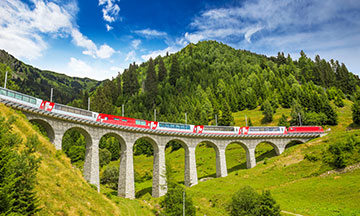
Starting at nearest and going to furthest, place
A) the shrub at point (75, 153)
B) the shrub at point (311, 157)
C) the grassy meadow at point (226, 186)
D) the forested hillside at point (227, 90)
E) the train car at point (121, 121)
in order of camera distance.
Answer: the grassy meadow at point (226, 186), the train car at point (121, 121), the shrub at point (311, 157), the shrub at point (75, 153), the forested hillside at point (227, 90)

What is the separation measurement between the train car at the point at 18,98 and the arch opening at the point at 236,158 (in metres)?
45.9

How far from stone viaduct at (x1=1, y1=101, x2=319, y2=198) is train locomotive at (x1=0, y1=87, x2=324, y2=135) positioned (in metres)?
0.71

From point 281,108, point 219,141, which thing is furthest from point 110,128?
point 281,108

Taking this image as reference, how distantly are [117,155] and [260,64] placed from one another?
137 metres

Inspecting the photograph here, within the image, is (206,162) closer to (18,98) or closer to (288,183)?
(288,183)

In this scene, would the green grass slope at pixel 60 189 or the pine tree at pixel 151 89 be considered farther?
the pine tree at pixel 151 89

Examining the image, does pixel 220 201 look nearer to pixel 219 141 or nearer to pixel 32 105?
pixel 219 141

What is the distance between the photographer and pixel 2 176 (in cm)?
1291

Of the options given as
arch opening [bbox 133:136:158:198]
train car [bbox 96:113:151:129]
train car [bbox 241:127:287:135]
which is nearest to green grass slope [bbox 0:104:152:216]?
train car [bbox 96:113:151:129]

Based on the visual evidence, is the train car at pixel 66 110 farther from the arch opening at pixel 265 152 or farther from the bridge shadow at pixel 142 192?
the arch opening at pixel 265 152

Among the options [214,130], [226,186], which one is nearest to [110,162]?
[214,130]

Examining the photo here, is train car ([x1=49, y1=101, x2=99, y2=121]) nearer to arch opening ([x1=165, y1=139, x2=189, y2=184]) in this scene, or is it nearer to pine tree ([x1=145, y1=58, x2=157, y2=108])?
arch opening ([x1=165, y1=139, x2=189, y2=184])

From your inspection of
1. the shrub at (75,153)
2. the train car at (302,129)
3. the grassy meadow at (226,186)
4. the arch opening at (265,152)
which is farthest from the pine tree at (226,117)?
the shrub at (75,153)

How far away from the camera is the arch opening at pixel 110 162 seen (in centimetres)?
5434
